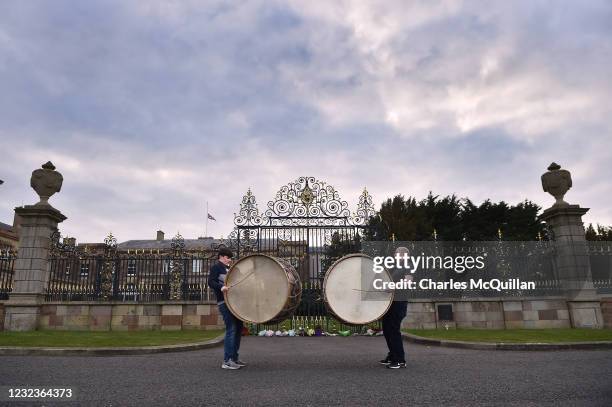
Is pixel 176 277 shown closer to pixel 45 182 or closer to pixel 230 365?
pixel 45 182

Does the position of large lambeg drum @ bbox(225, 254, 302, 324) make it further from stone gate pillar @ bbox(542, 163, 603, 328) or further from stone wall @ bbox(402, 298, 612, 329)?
stone gate pillar @ bbox(542, 163, 603, 328)

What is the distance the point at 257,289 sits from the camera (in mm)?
6465

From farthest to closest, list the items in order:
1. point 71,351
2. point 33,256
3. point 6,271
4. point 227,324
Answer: point 6,271
point 33,256
point 71,351
point 227,324

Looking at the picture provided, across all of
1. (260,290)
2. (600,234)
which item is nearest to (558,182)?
(260,290)

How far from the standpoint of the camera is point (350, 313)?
6.41 m

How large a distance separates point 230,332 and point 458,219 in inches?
1404

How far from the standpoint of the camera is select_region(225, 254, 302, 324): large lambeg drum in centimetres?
634

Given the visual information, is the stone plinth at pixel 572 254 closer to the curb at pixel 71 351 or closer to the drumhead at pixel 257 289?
the drumhead at pixel 257 289

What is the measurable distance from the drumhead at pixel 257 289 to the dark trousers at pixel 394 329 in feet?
5.90

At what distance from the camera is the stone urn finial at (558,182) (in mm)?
14000

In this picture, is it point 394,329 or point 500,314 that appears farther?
point 500,314

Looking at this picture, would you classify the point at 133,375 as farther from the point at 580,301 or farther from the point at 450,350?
the point at 580,301

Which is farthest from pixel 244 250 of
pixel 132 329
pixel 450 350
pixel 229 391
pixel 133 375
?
pixel 229 391

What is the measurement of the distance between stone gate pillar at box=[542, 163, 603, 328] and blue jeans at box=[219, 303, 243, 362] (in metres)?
11.7
